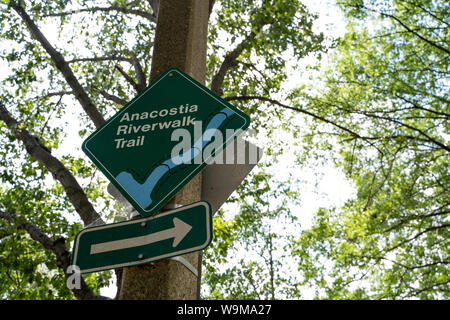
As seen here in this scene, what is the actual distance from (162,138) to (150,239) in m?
0.55

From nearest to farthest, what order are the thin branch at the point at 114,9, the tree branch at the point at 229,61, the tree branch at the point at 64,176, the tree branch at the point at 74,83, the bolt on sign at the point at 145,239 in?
the bolt on sign at the point at 145,239 → the tree branch at the point at 64,176 → the tree branch at the point at 74,83 → the tree branch at the point at 229,61 → the thin branch at the point at 114,9

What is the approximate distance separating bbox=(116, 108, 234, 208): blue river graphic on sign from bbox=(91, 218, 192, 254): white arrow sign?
0.16 meters

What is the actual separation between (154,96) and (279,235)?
685 inches

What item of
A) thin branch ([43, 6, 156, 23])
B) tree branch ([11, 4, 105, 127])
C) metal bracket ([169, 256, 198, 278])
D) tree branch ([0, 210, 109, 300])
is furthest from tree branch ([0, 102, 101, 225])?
thin branch ([43, 6, 156, 23])

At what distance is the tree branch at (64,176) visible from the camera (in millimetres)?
4828

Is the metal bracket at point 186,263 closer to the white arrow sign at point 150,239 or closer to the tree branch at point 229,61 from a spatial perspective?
the white arrow sign at point 150,239

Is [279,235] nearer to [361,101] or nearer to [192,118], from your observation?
[361,101]

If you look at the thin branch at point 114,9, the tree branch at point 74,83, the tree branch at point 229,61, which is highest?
the thin branch at point 114,9

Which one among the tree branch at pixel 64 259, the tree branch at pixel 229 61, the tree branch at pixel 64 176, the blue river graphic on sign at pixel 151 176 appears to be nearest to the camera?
the blue river graphic on sign at pixel 151 176

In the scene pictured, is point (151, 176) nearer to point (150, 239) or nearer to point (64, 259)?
point (150, 239)

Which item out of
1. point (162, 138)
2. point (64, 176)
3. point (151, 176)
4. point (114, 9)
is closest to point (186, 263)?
point (151, 176)

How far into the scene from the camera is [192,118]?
2.07 meters

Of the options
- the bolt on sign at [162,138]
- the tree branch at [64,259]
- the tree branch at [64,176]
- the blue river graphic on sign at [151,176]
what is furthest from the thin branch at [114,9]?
the blue river graphic on sign at [151,176]
